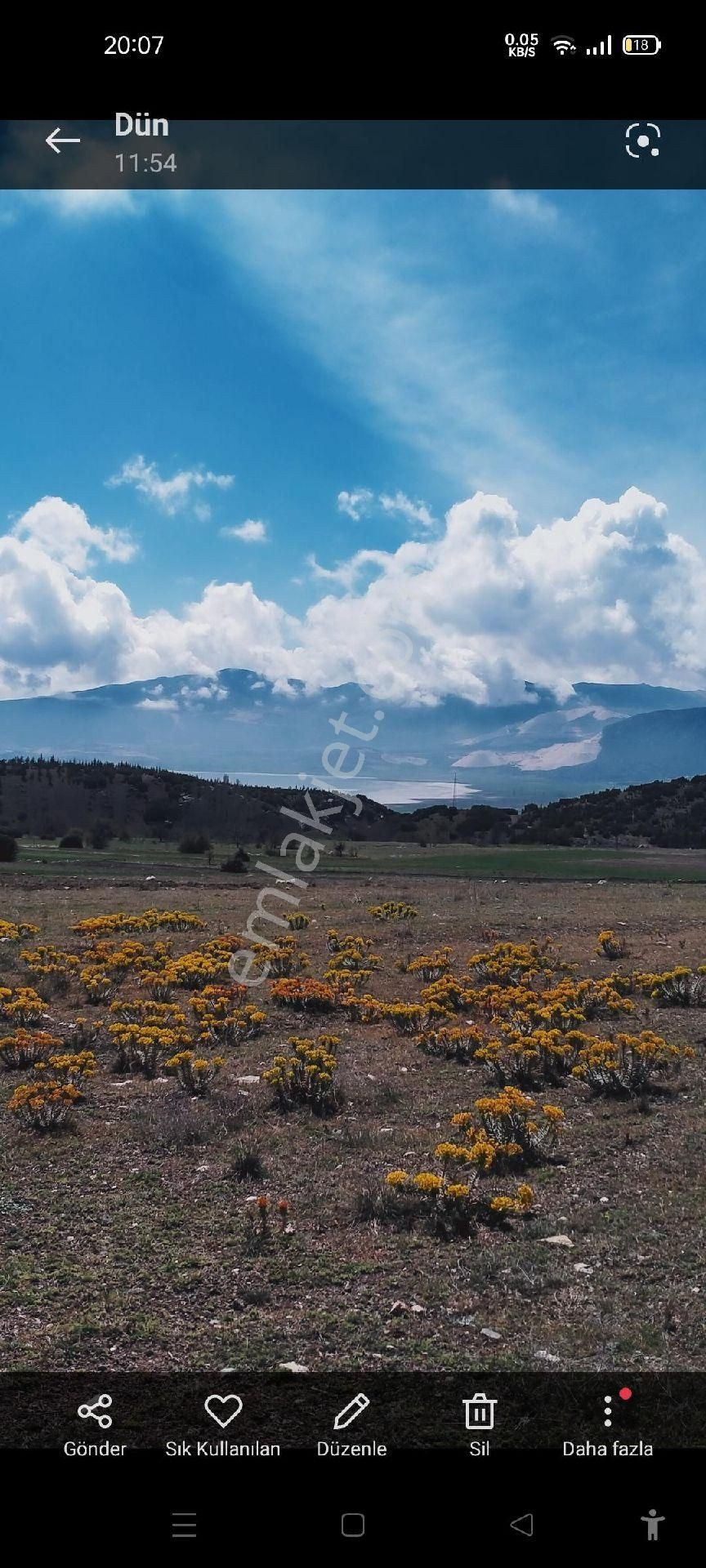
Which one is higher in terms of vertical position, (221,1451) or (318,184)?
(318,184)

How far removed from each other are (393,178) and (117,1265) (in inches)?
250

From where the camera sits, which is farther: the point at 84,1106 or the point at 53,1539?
the point at 84,1106

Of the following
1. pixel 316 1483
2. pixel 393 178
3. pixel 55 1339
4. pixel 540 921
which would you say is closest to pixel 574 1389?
pixel 316 1483

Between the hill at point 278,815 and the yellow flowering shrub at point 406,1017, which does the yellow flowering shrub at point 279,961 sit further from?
the hill at point 278,815

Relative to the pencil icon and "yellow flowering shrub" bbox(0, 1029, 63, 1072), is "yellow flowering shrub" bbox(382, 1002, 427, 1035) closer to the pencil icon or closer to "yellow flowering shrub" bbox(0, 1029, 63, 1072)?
"yellow flowering shrub" bbox(0, 1029, 63, 1072)

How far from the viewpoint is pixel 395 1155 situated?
7441 millimetres

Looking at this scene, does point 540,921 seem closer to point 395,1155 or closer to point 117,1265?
point 395,1155

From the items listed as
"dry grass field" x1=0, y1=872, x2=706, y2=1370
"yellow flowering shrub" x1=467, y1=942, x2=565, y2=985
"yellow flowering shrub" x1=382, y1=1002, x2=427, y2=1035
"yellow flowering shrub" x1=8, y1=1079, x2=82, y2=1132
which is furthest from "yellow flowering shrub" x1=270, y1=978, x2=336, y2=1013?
"yellow flowering shrub" x1=8, y1=1079, x2=82, y2=1132

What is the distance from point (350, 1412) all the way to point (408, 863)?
39.7 m

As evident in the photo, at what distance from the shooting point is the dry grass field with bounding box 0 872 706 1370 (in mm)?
4301

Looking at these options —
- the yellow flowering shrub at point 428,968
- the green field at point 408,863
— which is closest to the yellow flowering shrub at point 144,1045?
the yellow flowering shrub at point 428,968

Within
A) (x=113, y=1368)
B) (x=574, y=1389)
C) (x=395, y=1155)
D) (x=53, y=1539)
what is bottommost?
(x=395, y=1155)

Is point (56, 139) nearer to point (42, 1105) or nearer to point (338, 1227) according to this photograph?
point (338, 1227)
